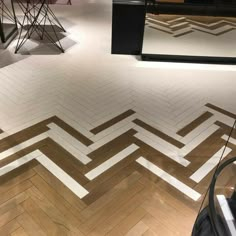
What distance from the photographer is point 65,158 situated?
2002 mm

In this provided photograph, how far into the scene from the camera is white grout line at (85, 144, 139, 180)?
189 cm

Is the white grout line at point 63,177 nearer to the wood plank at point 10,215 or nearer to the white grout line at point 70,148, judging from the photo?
the white grout line at point 70,148

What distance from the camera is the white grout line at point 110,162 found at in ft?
6.21

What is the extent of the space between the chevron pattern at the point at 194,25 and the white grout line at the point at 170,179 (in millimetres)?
2513

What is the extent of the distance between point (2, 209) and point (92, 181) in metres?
0.54

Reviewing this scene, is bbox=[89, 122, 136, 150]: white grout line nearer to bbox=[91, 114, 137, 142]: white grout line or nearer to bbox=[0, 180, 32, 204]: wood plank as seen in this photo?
bbox=[91, 114, 137, 142]: white grout line

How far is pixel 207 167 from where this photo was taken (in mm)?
2002

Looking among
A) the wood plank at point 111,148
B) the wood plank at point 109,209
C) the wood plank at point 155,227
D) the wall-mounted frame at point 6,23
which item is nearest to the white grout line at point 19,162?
the wood plank at point 111,148

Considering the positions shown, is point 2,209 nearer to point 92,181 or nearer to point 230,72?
point 92,181

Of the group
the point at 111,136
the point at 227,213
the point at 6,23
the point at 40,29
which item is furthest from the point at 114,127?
the point at 6,23

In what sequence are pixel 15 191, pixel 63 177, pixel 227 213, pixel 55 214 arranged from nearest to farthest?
1. pixel 227 213
2. pixel 55 214
3. pixel 15 191
4. pixel 63 177

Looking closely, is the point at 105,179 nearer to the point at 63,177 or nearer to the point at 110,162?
the point at 110,162

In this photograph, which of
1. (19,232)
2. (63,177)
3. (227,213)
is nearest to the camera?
(227,213)

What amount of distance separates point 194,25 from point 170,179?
119 inches
